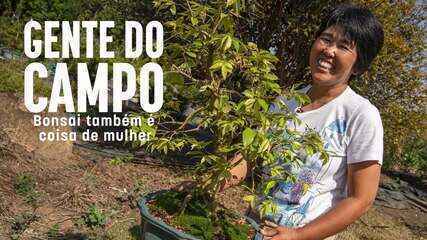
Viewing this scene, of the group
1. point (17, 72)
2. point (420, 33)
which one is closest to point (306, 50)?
point (420, 33)

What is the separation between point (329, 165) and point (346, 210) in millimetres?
182

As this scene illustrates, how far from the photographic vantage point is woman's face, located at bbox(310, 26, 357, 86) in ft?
6.30

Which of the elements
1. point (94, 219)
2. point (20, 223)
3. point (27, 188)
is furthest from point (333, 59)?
point (27, 188)

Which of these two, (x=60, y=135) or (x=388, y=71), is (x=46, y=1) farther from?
(x=388, y=71)

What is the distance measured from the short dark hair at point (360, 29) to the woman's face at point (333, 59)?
0.07 ft

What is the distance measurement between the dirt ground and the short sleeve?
2.58 metres

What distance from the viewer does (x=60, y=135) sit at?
5.50 meters

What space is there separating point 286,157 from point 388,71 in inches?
198

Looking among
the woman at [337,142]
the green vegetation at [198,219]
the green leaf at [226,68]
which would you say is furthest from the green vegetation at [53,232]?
the green leaf at [226,68]

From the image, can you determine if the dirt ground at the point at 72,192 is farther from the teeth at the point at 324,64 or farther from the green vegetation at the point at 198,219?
the teeth at the point at 324,64

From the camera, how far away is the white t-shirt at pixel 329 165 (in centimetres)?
183

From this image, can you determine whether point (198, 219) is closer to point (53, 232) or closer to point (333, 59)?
point (333, 59)

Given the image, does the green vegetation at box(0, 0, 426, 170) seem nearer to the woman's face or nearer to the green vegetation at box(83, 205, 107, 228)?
the green vegetation at box(83, 205, 107, 228)

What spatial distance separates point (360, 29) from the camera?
6.32 feet
